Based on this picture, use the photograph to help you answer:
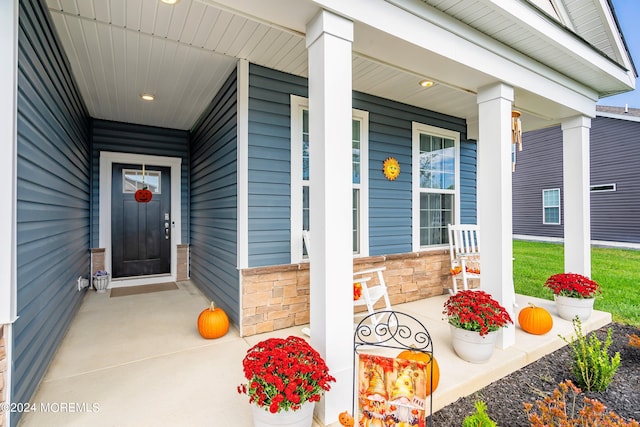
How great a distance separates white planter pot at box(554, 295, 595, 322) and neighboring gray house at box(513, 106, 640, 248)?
5.96 meters

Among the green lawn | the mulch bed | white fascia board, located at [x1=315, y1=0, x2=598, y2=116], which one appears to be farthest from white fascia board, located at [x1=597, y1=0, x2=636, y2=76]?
the mulch bed

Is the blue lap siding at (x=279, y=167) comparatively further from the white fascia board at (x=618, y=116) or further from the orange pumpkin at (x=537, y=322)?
the white fascia board at (x=618, y=116)

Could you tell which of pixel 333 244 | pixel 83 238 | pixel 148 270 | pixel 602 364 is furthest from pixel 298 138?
pixel 148 270

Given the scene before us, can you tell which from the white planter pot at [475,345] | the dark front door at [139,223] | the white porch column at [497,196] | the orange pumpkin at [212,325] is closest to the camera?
the white planter pot at [475,345]

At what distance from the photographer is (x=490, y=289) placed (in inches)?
109

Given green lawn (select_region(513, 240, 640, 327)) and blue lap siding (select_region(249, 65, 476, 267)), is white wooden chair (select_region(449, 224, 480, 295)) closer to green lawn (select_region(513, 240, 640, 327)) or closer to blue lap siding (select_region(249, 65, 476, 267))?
blue lap siding (select_region(249, 65, 476, 267))

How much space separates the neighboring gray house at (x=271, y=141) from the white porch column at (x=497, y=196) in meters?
0.02

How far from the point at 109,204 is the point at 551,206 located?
12.8m

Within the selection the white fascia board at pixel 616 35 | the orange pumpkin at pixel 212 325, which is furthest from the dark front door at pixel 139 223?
the white fascia board at pixel 616 35

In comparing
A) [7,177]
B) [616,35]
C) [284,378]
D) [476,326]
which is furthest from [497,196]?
[7,177]

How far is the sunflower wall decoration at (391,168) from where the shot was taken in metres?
3.90

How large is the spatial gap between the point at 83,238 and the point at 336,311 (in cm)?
399

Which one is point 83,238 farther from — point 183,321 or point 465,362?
point 465,362

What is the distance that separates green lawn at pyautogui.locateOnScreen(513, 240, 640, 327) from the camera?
4.04 meters
